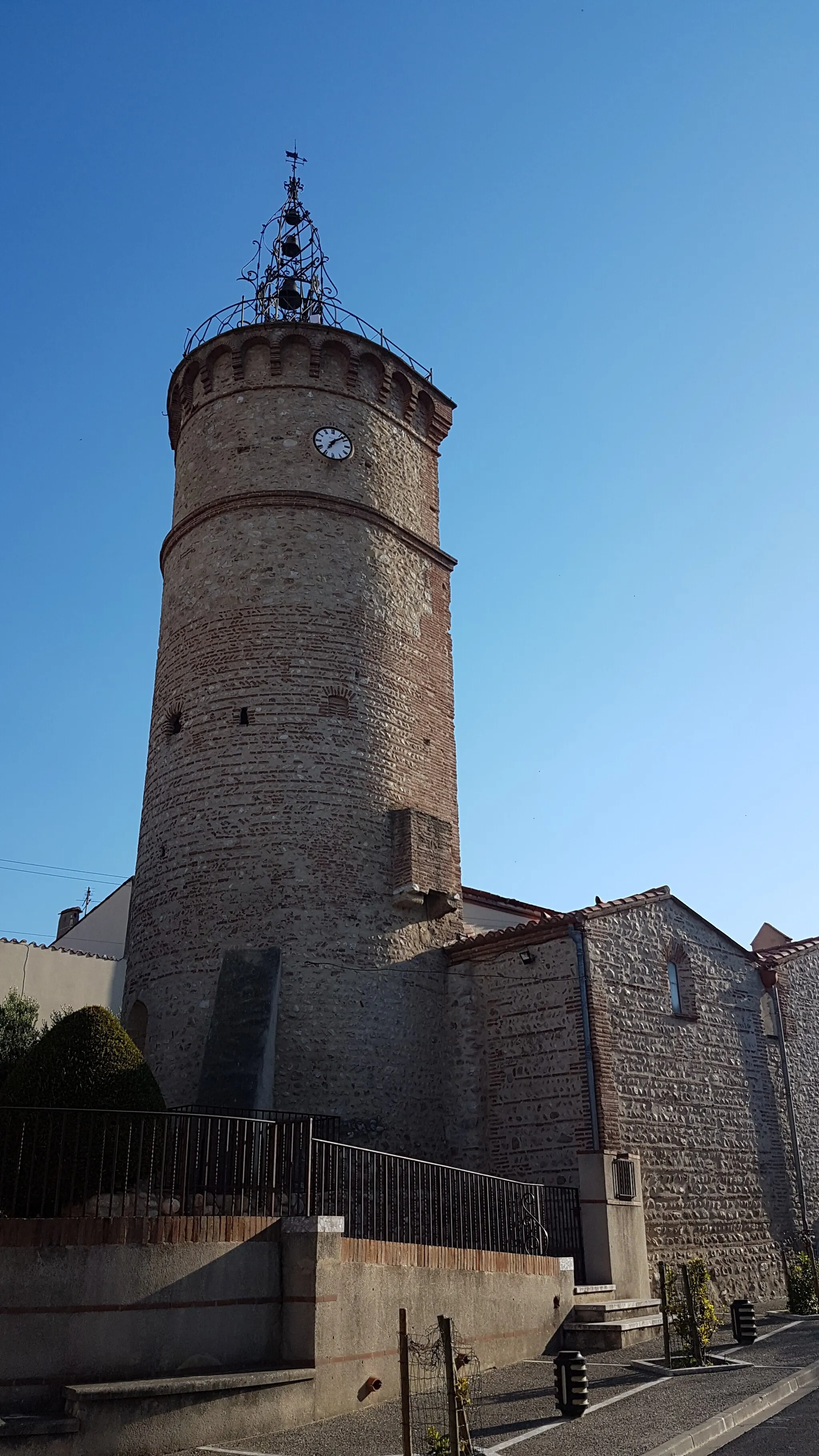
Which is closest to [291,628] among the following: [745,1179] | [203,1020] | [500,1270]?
[203,1020]

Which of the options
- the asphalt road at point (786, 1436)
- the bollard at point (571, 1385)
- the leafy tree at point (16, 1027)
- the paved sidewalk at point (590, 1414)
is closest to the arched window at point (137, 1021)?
the leafy tree at point (16, 1027)

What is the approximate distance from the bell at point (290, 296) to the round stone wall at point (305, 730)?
3807 millimetres

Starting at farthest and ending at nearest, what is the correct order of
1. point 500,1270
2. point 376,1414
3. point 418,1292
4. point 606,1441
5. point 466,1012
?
point 466,1012 < point 500,1270 < point 418,1292 < point 376,1414 < point 606,1441

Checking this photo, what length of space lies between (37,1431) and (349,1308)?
277cm

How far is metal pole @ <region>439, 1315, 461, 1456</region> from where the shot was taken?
22.2ft

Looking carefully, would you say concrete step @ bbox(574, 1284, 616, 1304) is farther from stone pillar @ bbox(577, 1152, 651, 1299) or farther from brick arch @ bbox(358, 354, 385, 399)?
brick arch @ bbox(358, 354, 385, 399)

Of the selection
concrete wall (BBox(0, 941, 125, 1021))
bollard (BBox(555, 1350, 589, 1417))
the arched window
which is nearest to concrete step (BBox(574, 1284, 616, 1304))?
bollard (BBox(555, 1350, 589, 1417))

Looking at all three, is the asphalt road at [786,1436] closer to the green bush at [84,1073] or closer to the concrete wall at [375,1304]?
the concrete wall at [375,1304]

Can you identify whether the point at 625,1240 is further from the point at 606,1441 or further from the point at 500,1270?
the point at 606,1441

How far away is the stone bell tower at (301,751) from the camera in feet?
52.2

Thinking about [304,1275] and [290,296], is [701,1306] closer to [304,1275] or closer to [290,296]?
[304,1275]

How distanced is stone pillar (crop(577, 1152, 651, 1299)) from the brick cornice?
36.3 ft

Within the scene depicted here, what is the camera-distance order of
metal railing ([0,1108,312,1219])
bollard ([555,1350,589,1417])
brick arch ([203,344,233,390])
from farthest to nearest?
brick arch ([203,344,233,390]), bollard ([555,1350,589,1417]), metal railing ([0,1108,312,1219])

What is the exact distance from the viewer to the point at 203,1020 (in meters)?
15.9
